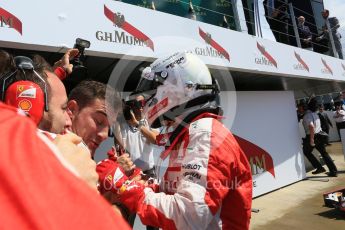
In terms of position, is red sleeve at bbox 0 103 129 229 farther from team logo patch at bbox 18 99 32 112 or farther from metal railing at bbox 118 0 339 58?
metal railing at bbox 118 0 339 58

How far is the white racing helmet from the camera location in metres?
1.80

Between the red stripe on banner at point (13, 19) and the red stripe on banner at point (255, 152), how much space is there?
13.4 feet

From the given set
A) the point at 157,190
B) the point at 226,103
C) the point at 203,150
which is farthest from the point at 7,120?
the point at 226,103

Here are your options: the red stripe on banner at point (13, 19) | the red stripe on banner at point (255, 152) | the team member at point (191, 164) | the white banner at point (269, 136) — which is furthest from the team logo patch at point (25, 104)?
the red stripe on banner at point (255, 152)

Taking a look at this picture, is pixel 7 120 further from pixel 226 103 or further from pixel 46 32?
pixel 226 103

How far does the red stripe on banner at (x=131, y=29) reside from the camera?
3.02 m

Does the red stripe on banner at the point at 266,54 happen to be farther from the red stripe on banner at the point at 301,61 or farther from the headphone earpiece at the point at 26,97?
the headphone earpiece at the point at 26,97

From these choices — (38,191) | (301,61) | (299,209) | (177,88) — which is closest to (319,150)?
(301,61)

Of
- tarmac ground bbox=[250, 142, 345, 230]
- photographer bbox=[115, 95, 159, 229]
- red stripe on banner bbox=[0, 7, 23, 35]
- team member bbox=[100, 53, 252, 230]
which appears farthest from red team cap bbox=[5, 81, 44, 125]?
tarmac ground bbox=[250, 142, 345, 230]

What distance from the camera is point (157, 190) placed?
1.84 meters

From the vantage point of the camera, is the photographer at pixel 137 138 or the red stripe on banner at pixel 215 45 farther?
the red stripe on banner at pixel 215 45

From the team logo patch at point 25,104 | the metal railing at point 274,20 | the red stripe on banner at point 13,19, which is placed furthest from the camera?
the metal railing at point 274,20

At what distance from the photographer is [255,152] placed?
5.88 meters

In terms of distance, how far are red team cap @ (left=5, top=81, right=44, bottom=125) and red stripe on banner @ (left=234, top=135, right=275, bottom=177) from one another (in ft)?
16.0
